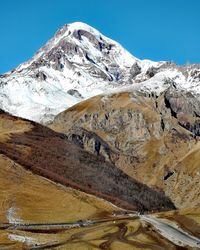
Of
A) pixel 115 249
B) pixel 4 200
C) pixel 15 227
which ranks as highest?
pixel 4 200

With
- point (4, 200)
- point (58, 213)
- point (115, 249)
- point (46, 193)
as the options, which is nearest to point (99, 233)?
point (115, 249)

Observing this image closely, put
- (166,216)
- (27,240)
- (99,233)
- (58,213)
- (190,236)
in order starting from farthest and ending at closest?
Result: (166,216) < (58,213) < (190,236) < (99,233) < (27,240)

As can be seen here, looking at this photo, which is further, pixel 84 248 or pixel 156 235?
pixel 156 235

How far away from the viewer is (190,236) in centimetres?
14238

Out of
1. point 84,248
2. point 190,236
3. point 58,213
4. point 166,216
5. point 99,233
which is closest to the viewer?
point 84,248

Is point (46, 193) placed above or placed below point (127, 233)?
above

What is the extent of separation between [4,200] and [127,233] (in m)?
51.2

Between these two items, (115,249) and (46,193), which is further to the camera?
(46,193)

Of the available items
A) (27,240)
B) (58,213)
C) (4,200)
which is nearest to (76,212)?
(58,213)

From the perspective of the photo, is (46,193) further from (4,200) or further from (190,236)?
(190,236)

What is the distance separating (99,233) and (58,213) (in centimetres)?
3748

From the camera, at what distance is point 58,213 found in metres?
167

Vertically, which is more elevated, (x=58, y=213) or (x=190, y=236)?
(x=58, y=213)

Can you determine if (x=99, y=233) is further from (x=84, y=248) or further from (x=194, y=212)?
(x=194, y=212)
